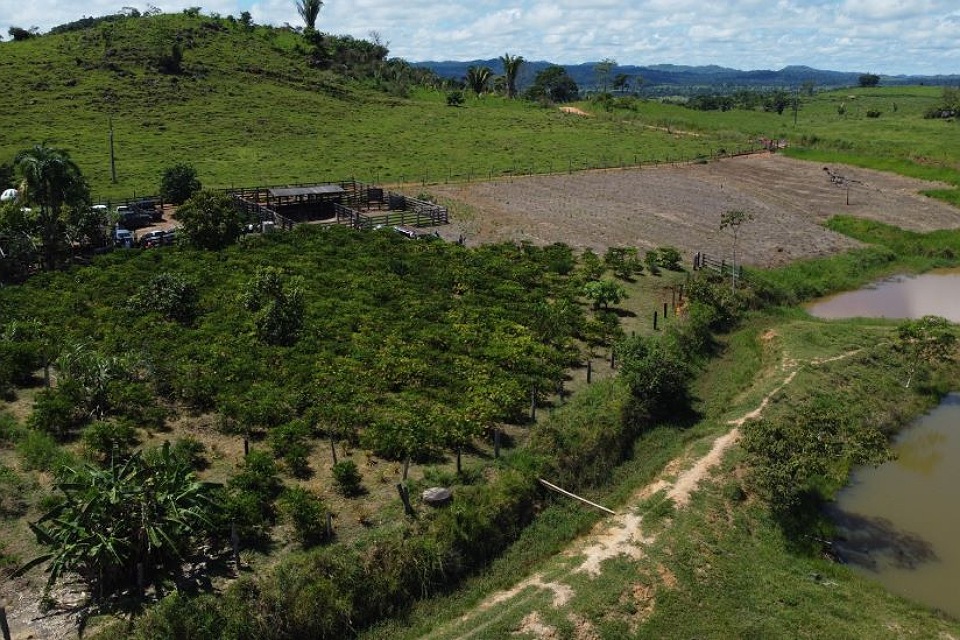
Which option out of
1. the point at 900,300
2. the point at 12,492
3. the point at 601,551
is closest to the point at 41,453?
the point at 12,492

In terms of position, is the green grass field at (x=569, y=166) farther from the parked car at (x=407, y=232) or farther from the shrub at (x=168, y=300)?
the parked car at (x=407, y=232)

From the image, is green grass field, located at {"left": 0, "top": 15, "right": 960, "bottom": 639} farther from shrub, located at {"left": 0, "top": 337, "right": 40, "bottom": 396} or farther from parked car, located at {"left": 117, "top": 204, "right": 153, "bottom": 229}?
parked car, located at {"left": 117, "top": 204, "right": 153, "bottom": 229}

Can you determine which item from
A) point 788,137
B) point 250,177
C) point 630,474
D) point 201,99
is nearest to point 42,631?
point 630,474

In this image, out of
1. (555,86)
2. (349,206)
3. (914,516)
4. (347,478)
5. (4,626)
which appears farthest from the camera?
(555,86)

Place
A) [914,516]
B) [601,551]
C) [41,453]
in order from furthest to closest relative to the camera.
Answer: [914,516], [41,453], [601,551]

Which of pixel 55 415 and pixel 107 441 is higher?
pixel 55 415

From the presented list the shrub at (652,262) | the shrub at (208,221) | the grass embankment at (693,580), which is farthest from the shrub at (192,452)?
the shrub at (652,262)

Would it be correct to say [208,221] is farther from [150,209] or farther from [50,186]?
[150,209]

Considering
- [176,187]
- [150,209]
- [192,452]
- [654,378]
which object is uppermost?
[176,187]
